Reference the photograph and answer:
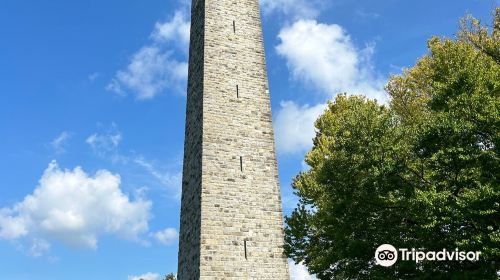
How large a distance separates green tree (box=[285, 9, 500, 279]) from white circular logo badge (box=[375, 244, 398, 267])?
24 cm

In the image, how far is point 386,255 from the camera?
16016 mm

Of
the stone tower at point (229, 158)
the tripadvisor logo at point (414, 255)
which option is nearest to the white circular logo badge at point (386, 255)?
the tripadvisor logo at point (414, 255)

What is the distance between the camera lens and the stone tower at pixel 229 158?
20.2 meters

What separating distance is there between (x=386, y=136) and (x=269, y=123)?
724 cm

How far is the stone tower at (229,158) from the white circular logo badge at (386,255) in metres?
5.72

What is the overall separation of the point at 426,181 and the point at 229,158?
8796 mm

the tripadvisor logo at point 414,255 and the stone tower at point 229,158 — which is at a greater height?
the stone tower at point 229,158

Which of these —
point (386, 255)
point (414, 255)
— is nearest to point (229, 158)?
point (386, 255)

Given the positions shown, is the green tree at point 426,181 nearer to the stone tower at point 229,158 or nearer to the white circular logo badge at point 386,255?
the white circular logo badge at point 386,255

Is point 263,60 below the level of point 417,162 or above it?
above

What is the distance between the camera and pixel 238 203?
69.1ft

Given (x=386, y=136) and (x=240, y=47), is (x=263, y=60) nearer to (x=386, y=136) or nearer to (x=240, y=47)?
(x=240, y=47)

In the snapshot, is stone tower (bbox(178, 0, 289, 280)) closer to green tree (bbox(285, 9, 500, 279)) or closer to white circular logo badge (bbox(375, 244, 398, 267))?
green tree (bbox(285, 9, 500, 279))

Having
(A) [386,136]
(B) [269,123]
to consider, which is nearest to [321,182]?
(A) [386,136]
